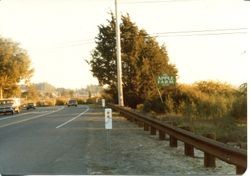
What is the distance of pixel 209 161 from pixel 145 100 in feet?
48.5

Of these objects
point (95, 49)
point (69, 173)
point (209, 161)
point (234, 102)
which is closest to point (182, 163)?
point (209, 161)

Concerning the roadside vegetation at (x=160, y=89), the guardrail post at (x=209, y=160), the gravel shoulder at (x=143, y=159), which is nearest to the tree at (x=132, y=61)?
the roadside vegetation at (x=160, y=89)

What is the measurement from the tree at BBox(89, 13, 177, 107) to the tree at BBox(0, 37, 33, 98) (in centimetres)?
4272

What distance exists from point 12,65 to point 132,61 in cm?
4962

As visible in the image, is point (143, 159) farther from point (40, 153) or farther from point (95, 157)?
point (40, 153)

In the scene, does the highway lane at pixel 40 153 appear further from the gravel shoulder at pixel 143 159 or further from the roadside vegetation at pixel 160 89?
the roadside vegetation at pixel 160 89

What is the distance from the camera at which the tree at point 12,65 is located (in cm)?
6950

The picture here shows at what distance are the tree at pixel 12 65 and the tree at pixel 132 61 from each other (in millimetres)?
42722

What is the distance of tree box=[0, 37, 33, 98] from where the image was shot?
2736 inches

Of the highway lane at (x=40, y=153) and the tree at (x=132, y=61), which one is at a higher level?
the tree at (x=132, y=61)

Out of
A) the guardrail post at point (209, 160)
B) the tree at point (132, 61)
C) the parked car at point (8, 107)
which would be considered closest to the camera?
the guardrail post at point (209, 160)

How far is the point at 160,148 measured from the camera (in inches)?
533

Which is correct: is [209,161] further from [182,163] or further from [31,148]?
[31,148]

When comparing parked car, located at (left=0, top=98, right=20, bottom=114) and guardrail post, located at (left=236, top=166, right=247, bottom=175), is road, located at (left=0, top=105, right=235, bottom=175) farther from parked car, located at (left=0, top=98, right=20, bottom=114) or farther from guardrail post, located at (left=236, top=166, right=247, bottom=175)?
parked car, located at (left=0, top=98, right=20, bottom=114)
